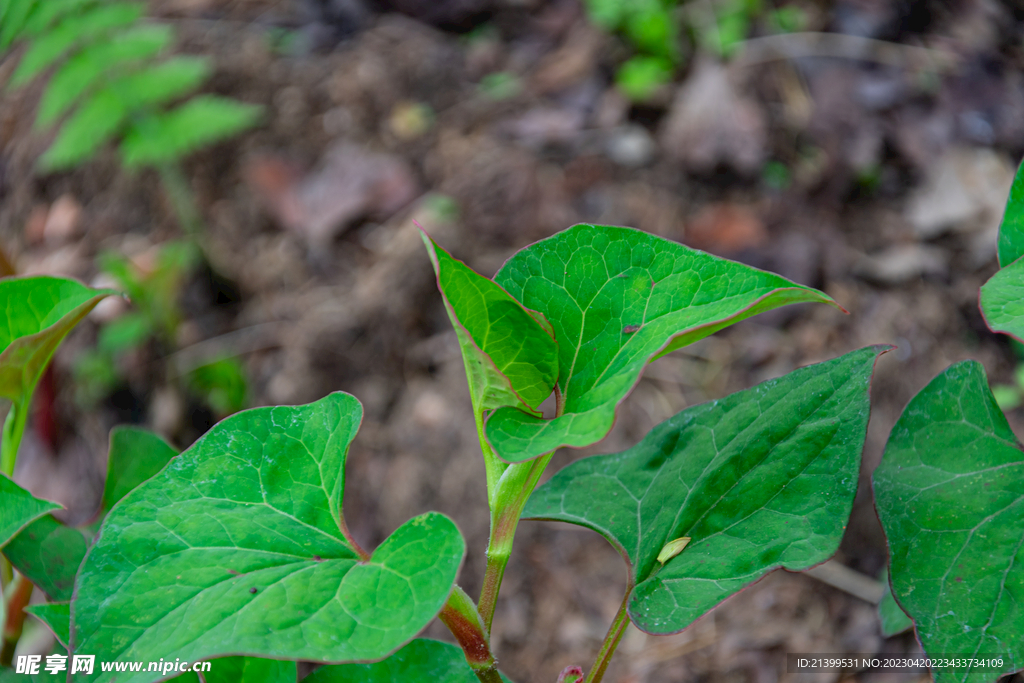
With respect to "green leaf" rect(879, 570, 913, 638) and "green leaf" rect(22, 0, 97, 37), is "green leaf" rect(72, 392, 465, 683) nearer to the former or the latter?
"green leaf" rect(879, 570, 913, 638)

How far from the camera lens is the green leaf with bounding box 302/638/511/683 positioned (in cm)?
56

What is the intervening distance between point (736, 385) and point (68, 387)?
6.45ft

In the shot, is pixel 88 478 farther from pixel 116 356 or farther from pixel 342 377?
pixel 342 377

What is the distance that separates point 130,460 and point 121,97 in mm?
2190

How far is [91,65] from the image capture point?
2.40 m

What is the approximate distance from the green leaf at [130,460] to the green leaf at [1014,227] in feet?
2.63

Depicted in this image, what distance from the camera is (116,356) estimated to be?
2070mm

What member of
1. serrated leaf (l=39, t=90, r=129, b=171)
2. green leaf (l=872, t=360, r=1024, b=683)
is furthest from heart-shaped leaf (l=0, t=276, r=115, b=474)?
serrated leaf (l=39, t=90, r=129, b=171)

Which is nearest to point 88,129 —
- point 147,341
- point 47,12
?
point 47,12

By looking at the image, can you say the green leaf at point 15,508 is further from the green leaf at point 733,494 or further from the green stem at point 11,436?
the green leaf at point 733,494

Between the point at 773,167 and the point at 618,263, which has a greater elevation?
the point at 618,263

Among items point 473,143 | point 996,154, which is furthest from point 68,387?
point 996,154

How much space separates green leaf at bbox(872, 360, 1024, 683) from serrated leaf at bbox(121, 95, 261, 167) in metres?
2.39

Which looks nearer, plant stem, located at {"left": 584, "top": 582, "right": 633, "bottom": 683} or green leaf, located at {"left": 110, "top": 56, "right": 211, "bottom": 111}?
plant stem, located at {"left": 584, "top": 582, "right": 633, "bottom": 683}
